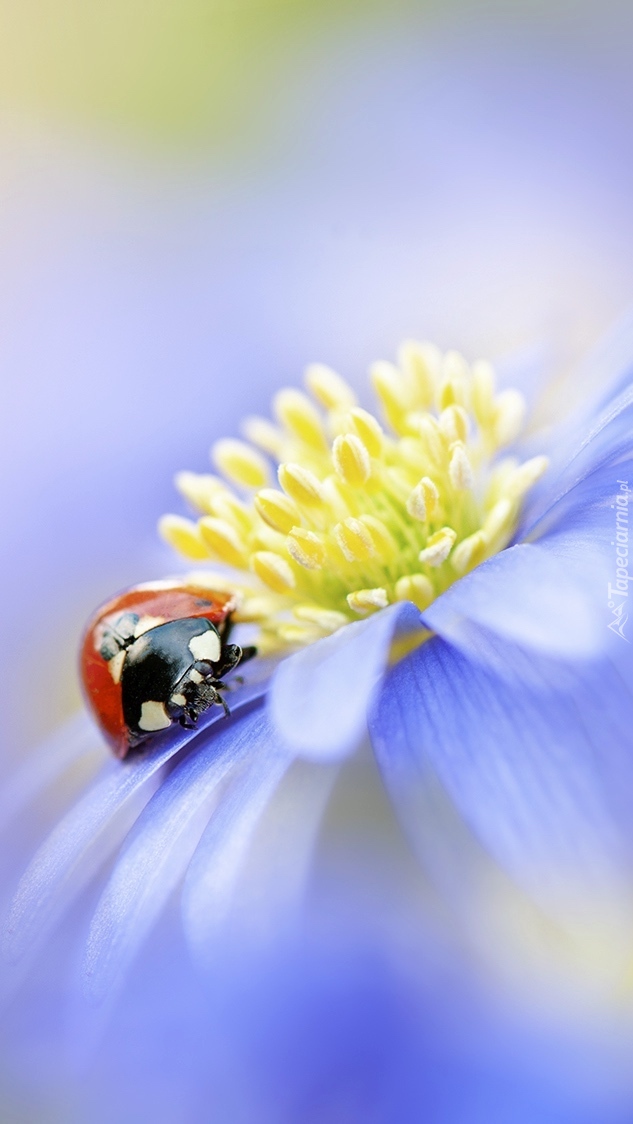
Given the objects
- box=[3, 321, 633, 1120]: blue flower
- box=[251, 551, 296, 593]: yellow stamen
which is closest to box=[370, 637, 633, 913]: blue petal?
box=[3, 321, 633, 1120]: blue flower

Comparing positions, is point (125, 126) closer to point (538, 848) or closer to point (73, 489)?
point (73, 489)

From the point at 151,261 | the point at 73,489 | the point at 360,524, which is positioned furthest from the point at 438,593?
the point at 151,261

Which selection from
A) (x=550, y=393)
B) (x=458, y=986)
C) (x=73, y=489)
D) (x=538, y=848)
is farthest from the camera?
(x=73, y=489)

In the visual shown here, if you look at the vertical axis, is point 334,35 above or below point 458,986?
above

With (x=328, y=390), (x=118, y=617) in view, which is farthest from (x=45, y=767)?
(x=328, y=390)

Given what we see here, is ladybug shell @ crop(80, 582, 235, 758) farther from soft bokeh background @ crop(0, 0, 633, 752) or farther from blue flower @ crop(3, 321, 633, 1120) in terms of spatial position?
soft bokeh background @ crop(0, 0, 633, 752)

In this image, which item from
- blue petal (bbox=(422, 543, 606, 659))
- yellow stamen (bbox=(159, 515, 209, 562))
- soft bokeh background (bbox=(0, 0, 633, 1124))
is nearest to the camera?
blue petal (bbox=(422, 543, 606, 659))

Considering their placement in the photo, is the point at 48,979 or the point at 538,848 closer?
the point at 538,848
